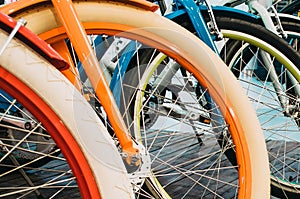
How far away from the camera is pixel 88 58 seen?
2.89 feet

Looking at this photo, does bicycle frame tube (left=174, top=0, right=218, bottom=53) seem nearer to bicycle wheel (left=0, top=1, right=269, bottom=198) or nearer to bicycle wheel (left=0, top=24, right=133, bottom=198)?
bicycle wheel (left=0, top=1, right=269, bottom=198)

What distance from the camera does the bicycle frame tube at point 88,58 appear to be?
868mm

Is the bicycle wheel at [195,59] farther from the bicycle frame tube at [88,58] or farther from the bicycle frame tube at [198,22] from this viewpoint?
the bicycle frame tube at [198,22]

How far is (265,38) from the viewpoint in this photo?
58.4 inches

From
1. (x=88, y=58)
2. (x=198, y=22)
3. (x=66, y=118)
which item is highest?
(x=198, y=22)

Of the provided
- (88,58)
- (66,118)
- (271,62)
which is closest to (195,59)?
(88,58)

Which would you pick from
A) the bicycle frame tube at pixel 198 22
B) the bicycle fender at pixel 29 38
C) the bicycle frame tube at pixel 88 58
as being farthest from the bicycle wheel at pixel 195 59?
the bicycle frame tube at pixel 198 22

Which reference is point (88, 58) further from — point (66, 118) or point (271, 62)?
point (271, 62)

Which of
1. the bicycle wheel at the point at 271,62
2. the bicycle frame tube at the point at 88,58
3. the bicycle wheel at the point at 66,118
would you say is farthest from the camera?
the bicycle wheel at the point at 271,62

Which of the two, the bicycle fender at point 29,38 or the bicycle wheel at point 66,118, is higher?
the bicycle fender at point 29,38

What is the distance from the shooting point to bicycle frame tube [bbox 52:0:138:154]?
2.85 ft

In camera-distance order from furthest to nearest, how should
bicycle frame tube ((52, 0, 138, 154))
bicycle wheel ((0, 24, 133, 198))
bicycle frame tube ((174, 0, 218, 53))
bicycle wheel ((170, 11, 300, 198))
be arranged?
bicycle wheel ((170, 11, 300, 198)) → bicycle frame tube ((174, 0, 218, 53)) → bicycle frame tube ((52, 0, 138, 154)) → bicycle wheel ((0, 24, 133, 198))

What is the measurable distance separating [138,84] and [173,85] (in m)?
0.29

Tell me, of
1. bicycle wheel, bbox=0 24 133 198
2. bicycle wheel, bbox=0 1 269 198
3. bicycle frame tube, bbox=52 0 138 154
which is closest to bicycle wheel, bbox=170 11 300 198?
bicycle wheel, bbox=0 1 269 198
